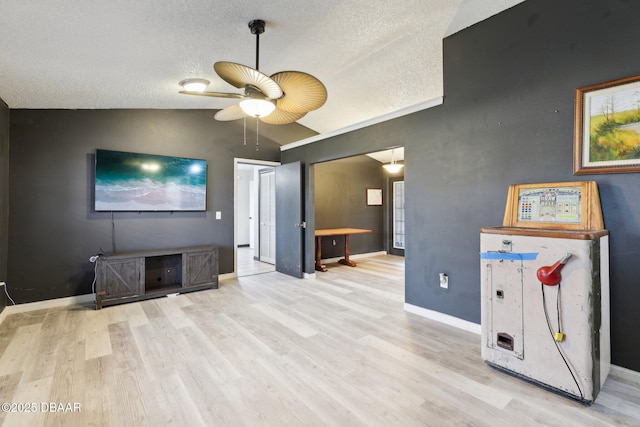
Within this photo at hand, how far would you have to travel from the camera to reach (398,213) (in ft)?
25.0

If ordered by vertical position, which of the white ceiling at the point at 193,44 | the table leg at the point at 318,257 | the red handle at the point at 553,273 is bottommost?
the table leg at the point at 318,257

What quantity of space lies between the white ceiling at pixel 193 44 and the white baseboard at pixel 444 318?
2969 mm

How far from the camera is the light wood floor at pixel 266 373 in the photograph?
67.6 inches

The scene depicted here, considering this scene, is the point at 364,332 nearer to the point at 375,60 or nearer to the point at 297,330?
the point at 297,330

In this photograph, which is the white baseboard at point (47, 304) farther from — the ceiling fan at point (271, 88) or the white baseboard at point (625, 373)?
the white baseboard at point (625, 373)

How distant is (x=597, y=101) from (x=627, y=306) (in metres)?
1.50

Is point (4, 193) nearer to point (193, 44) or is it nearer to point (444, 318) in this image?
point (193, 44)

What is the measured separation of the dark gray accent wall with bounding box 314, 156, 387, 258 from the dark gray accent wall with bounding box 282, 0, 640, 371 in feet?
10.3

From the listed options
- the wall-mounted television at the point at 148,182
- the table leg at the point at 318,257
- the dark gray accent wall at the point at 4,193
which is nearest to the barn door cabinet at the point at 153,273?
the wall-mounted television at the point at 148,182

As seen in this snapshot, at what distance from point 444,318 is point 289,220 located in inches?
122

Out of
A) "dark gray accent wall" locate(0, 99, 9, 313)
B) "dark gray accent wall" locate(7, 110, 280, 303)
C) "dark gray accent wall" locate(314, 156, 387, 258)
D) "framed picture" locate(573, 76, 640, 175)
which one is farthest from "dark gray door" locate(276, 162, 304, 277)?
"framed picture" locate(573, 76, 640, 175)

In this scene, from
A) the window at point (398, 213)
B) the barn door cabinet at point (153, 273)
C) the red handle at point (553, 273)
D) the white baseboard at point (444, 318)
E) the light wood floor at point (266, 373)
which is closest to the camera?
the light wood floor at point (266, 373)

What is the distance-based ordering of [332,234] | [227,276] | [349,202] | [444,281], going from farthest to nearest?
[349,202] → [332,234] → [227,276] → [444,281]

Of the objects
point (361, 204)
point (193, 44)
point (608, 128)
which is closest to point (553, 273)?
point (608, 128)
